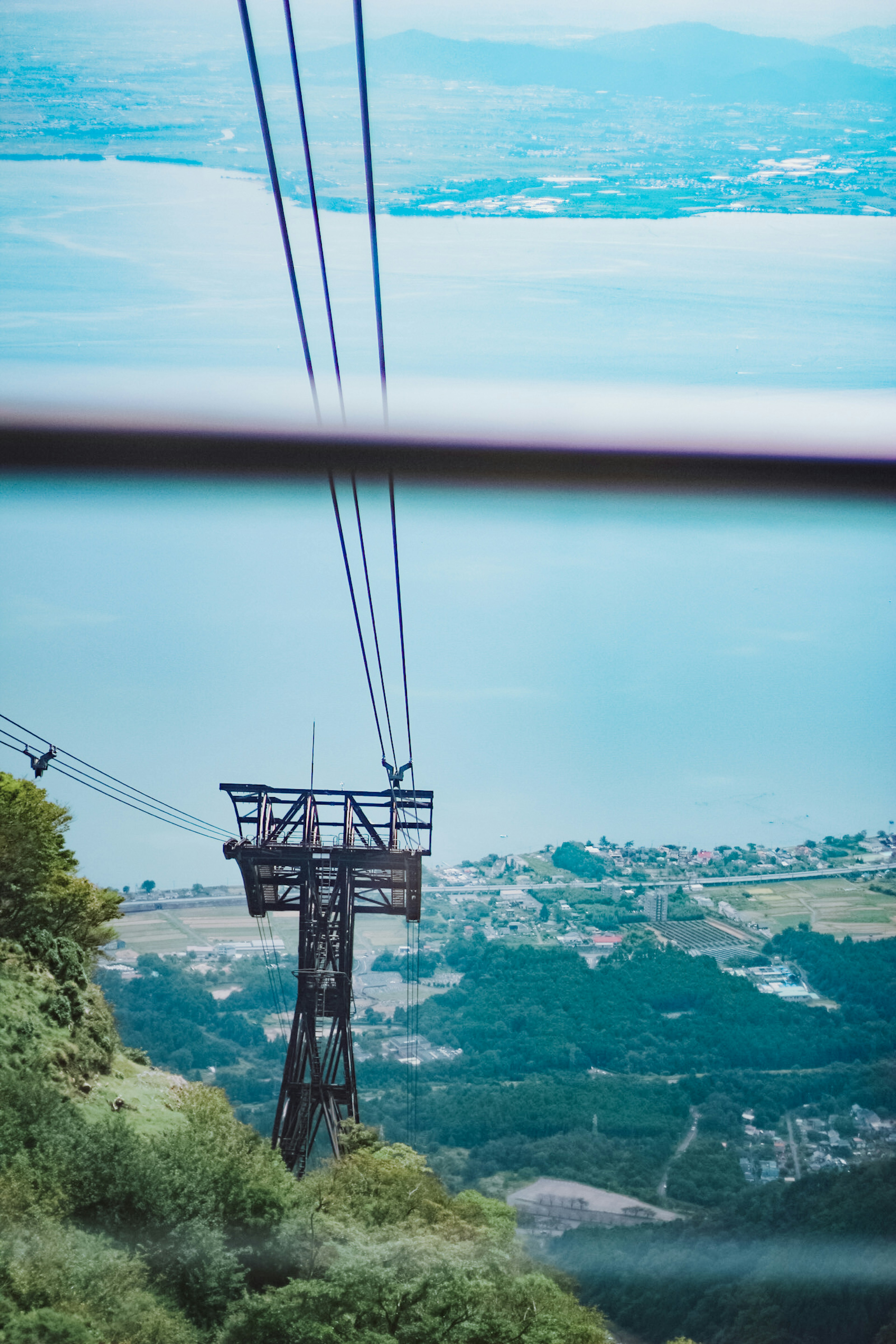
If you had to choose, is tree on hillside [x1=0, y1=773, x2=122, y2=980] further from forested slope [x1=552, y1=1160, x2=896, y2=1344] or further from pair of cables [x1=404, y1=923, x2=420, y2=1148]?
pair of cables [x1=404, y1=923, x2=420, y2=1148]

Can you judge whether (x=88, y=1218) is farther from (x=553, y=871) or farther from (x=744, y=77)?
(x=553, y=871)

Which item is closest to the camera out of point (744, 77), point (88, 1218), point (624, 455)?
point (624, 455)

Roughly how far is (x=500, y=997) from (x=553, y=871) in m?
4.60

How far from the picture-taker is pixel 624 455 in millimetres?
1411

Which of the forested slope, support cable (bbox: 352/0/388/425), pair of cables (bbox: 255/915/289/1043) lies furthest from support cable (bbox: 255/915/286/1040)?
support cable (bbox: 352/0/388/425)

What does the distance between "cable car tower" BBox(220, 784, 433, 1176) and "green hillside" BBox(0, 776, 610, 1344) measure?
0.97 metres

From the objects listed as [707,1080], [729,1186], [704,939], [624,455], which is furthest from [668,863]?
[624,455]

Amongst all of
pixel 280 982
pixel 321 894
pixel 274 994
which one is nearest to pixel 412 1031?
pixel 280 982

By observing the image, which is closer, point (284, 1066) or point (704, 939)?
point (284, 1066)

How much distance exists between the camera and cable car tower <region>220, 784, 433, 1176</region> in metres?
11.6

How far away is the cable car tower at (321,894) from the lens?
456 inches

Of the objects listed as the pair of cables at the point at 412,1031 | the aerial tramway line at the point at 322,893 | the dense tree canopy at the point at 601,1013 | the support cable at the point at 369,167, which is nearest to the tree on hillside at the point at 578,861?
the dense tree canopy at the point at 601,1013

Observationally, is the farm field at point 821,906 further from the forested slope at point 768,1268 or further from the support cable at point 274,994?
the support cable at point 274,994

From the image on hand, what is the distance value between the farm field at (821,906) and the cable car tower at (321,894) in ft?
50.5
